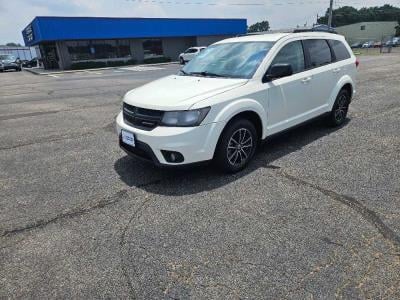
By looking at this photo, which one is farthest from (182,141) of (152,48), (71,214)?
(152,48)

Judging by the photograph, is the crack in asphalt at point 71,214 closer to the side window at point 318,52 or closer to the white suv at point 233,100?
the white suv at point 233,100

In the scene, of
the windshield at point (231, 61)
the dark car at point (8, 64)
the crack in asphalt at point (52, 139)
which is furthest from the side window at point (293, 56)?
the dark car at point (8, 64)

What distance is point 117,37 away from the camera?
3519 cm

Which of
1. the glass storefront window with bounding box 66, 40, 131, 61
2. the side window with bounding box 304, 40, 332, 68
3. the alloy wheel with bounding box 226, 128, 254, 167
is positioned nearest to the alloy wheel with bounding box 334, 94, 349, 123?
the side window with bounding box 304, 40, 332, 68

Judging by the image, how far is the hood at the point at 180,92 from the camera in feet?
12.6

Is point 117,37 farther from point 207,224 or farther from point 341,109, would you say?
point 207,224

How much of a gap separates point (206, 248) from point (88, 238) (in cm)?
118

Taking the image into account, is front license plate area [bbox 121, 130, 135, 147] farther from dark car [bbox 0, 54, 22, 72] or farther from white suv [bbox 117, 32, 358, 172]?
dark car [bbox 0, 54, 22, 72]

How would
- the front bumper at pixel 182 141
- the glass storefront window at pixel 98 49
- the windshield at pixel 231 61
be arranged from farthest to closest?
the glass storefront window at pixel 98 49
the windshield at pixel 231 61
the front bumper at pixel 182 141

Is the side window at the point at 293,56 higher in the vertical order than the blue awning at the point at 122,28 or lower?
lower

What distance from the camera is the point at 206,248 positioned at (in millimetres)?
2939

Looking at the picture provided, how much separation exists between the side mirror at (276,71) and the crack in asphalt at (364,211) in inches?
55.5

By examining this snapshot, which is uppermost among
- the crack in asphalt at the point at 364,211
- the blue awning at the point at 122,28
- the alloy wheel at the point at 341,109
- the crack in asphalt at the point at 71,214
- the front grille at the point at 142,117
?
the blue awning at the point at 122,28

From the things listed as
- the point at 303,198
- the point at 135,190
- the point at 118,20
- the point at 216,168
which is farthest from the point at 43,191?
the point at 118,20
